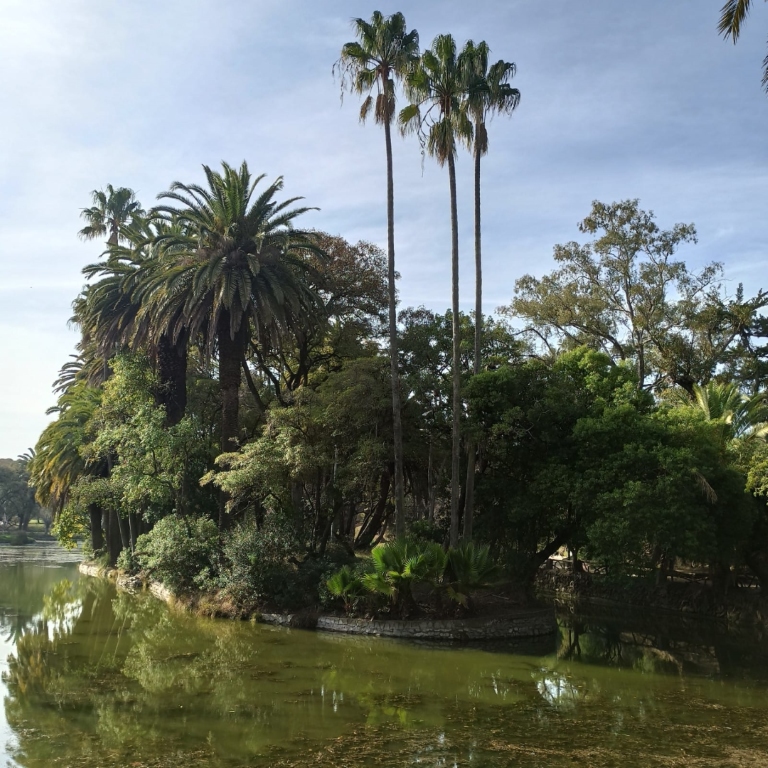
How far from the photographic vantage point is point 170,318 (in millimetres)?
29422

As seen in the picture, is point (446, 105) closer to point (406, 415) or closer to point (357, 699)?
point (406, 415)

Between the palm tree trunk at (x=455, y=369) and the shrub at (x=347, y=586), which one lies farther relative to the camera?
the palm tree trunk at (x=455, y=369)

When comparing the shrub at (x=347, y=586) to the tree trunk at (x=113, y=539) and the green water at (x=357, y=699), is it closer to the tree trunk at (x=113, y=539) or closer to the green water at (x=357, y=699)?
the green water at (x=357, y=699)

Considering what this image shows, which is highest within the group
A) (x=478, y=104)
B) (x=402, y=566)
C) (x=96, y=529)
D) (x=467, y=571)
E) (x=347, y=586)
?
(x=478, y=104)

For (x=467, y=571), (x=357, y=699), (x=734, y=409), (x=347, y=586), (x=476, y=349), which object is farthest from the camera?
(x=734, y=409)

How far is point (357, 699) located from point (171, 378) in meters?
22.9

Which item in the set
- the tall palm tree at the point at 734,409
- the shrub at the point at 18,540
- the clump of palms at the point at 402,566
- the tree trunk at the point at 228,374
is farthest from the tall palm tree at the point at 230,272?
the shrub at the point at 18,540

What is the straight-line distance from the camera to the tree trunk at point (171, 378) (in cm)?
3306

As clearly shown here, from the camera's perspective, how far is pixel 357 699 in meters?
13.1

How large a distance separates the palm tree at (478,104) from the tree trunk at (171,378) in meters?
14.7

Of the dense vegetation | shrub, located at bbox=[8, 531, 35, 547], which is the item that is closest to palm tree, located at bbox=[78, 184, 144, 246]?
the dense vegetation

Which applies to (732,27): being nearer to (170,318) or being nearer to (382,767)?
(382,767)

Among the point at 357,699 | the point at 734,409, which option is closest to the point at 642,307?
the point at 734,409

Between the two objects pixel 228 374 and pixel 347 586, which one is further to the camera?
pixel 228 374
